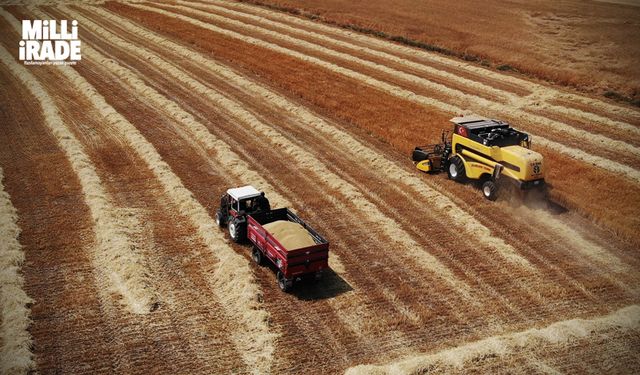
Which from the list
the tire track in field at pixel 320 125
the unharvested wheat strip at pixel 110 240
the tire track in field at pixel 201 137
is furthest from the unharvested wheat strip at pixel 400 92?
the unharvested wheat strip at pixel 110 240

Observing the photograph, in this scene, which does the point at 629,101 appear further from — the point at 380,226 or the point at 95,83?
the point at 95,83

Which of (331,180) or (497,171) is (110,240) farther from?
(497,171)

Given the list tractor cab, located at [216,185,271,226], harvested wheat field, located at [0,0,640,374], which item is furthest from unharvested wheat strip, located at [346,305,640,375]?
tractor cab, located at [216,185,271,226]

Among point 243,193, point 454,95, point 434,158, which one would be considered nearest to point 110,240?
point 243,193

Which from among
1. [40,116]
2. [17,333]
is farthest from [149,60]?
[17,333]

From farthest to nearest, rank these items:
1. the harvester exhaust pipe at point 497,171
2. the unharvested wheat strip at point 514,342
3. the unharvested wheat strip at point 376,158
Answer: the harvester exhaust pipe at point 497,171
the unharvested wheat strip at point 376,158
the unharvested wheat strip at point 514,342

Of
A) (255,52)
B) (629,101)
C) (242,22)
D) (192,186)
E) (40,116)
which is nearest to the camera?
(192,186)

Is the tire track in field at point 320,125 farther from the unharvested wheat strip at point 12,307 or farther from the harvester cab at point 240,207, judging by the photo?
the unharvested wheat strip at point 12,307
